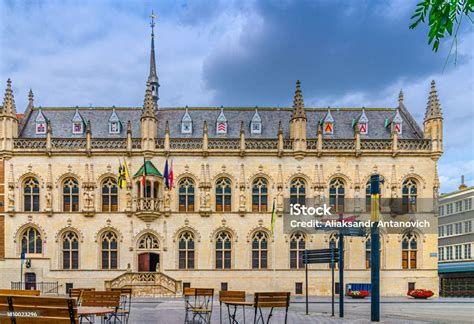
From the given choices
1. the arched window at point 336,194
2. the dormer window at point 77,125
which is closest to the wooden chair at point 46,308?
the arched window at point 336,194

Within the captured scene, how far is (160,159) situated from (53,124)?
34.8 ft

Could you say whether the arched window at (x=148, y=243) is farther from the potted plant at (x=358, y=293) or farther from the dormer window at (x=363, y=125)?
the dormer window at (x=363, y=125)

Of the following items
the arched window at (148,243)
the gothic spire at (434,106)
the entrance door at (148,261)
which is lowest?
the entrance door at (148,261)

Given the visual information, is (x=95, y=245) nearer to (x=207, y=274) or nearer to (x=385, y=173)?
(x=207, y=274)

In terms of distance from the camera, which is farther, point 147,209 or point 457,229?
point 457,229

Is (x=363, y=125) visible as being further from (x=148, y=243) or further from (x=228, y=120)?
(x=148, y=243)

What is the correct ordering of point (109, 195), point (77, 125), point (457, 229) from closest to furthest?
1. point (109, 195)
2. point (77, 125)
3. point (457, 229)

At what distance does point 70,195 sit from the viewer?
3762cm

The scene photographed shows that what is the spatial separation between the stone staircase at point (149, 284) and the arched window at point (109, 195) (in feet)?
Answer: 19.6

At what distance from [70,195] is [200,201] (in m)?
10.5

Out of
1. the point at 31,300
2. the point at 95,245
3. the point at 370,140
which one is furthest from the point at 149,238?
the point at 31,300

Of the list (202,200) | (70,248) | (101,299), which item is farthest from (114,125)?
(101,299)

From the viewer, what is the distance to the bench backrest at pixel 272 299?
37.0 ft

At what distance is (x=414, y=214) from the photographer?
125ft
